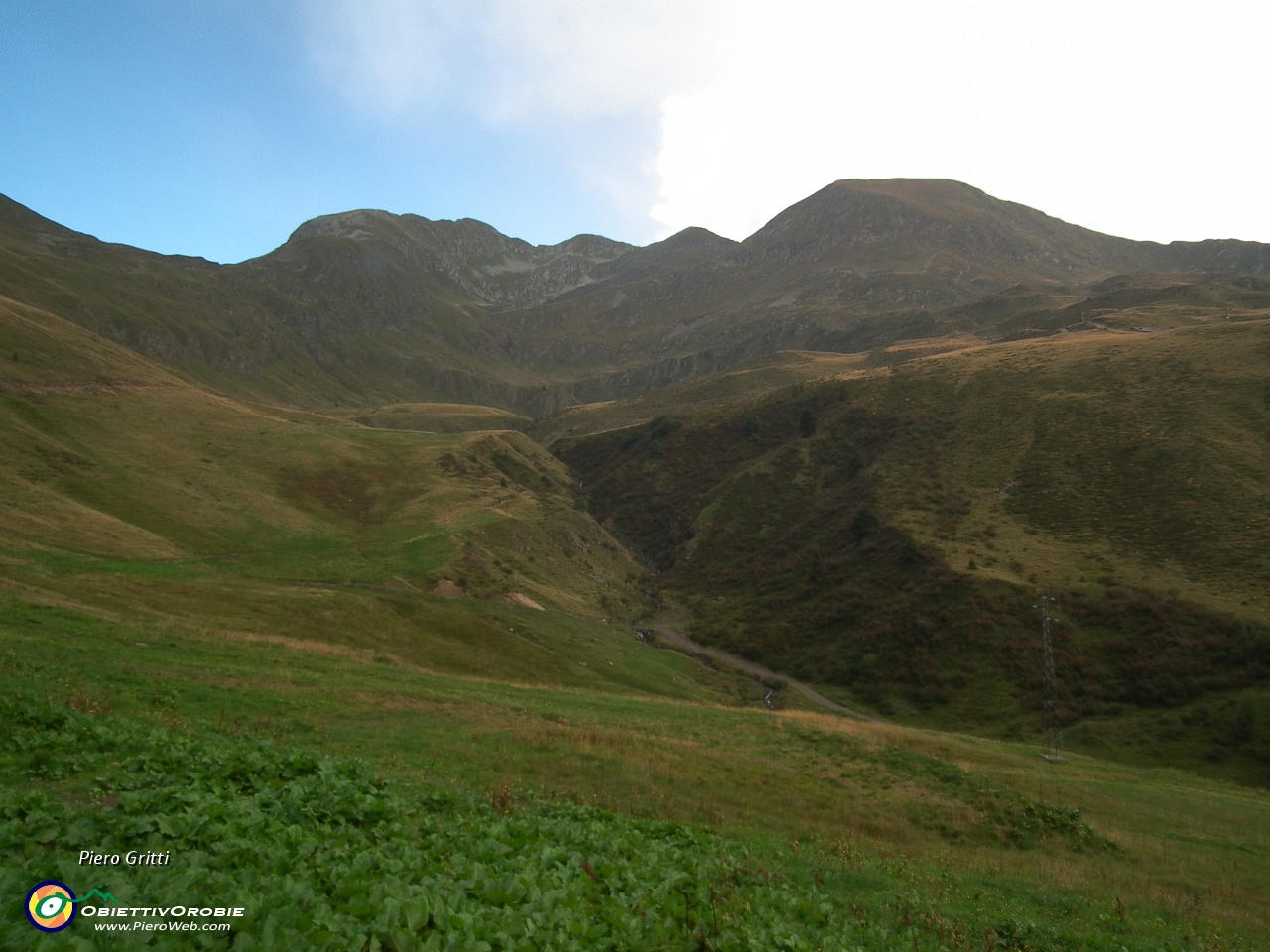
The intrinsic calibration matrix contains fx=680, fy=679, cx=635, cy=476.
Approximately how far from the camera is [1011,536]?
7725 centimetres

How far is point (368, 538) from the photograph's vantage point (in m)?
73.6

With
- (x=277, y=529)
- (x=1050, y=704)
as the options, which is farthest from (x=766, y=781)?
(x=277, y=529)

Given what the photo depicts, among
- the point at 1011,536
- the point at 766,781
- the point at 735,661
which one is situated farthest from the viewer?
the point at 1011,536

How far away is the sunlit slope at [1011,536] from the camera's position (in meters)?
56.6

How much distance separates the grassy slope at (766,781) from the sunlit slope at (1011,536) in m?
26.5

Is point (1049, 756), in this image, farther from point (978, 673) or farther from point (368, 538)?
point (368, 538)

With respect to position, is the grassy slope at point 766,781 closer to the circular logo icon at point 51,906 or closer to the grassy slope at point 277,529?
the circular logo icon at point 51,906

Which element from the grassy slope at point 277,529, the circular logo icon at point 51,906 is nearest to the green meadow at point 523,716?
the circular logo icon at point 51,906

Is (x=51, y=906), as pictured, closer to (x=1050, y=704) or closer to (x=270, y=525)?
(x=1050, y=704)

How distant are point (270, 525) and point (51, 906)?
70.0 meters

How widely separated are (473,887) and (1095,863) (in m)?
20.2

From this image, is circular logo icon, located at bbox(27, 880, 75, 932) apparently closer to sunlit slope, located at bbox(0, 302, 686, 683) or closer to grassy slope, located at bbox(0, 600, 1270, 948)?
grassy slope, located at bbox(0, 600, 1270, 948)

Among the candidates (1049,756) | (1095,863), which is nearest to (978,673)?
(1049,756)

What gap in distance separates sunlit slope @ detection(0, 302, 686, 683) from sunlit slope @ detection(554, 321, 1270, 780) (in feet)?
76.1
